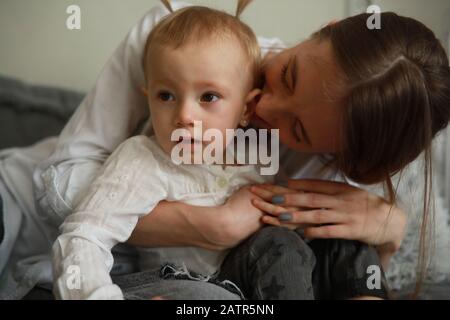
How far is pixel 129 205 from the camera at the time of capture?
27.9 inches

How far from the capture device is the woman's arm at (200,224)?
0.77 m

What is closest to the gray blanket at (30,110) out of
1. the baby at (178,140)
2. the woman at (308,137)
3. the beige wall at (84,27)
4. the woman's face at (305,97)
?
the beige wall at (84,27)

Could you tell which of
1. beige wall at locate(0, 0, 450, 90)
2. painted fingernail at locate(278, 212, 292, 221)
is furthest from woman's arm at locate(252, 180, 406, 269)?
beige wall at locate(0, 0, 450, 90)

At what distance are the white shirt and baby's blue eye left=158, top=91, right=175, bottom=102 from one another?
8 centimetres

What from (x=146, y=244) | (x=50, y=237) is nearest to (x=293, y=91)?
(x=146, y=244)

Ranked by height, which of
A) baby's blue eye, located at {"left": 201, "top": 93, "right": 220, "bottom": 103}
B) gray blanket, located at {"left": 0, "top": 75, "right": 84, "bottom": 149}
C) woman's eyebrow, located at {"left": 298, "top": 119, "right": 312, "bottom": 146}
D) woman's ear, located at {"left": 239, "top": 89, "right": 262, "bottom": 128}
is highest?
baby's blue eye, located at {"left": 201, "top": 93, "right": 220, "bottom": 103}

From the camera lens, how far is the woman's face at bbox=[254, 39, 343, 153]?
2.37 ft

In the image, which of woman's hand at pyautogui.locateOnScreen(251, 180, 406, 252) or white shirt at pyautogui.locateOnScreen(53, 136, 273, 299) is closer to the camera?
white shirt at pyautogui.locateOnScreen(53, 136, 273, 299)

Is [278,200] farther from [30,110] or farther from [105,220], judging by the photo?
[30,110]

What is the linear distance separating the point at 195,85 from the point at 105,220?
23cm

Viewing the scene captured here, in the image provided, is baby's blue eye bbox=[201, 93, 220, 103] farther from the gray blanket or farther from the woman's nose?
→ the gray blanket

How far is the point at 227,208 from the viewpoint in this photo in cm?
78

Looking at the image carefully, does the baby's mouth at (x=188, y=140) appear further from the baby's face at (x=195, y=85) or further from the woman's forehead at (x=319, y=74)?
the woman's forehead at (x=319, y=74)

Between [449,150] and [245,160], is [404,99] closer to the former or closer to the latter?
[245,160]
